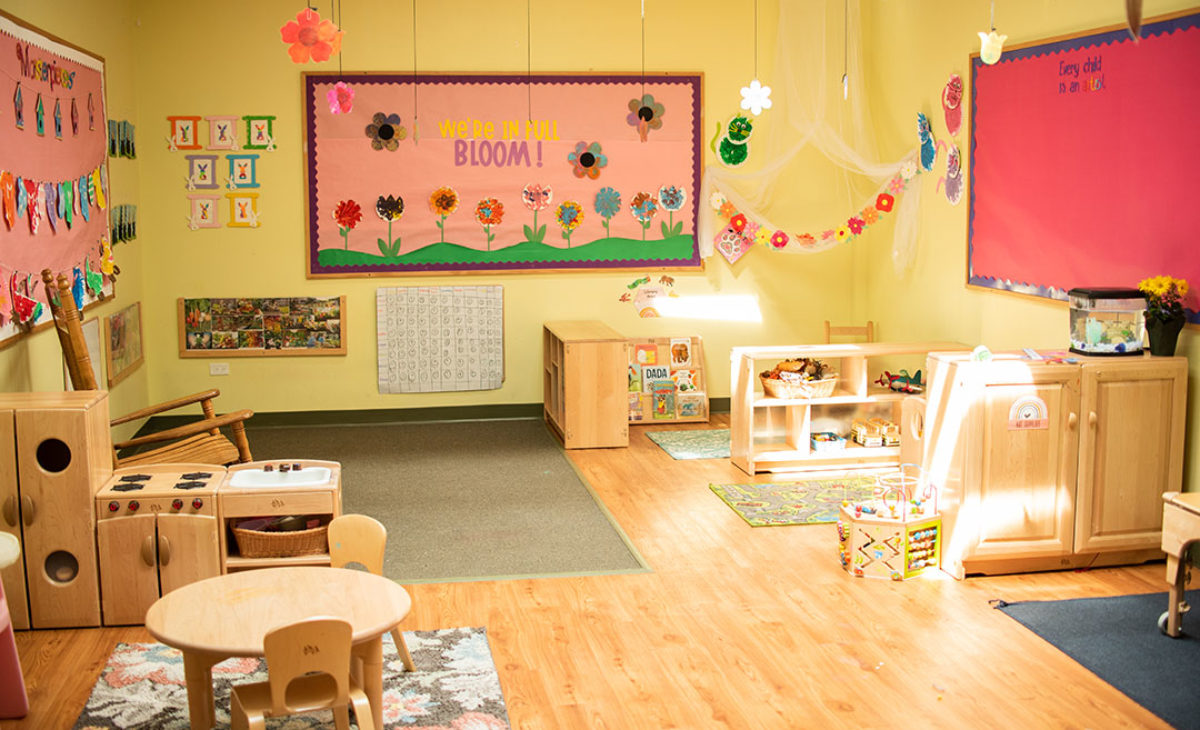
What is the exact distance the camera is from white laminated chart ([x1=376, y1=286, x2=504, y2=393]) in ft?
27.3

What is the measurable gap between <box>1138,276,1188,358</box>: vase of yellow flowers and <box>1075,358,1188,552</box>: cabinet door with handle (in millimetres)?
97

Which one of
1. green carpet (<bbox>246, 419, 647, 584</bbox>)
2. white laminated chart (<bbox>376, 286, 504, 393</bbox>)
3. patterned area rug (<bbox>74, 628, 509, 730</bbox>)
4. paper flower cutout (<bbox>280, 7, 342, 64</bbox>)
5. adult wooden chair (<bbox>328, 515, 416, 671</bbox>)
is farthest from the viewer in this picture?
white laminated chart (<bbox>376, 286, 504, 393</bbox>)

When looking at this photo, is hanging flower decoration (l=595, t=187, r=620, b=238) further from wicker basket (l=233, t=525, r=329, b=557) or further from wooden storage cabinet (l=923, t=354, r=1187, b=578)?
wicker basket (l=233, t=525, r=329, b=557)

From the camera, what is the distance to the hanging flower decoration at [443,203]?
820 cm

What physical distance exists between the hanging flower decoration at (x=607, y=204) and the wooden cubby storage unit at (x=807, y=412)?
6.22 ft

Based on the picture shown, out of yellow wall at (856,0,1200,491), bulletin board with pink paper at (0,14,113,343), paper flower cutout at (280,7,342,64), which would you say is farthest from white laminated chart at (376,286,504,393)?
paper flower cutout at (280,7,342,64)

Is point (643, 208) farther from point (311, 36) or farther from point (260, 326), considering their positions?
point (311, 36)

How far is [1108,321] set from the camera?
17.6ft

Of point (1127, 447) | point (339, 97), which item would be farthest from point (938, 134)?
point (339, 97)

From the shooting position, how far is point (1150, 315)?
205 inches

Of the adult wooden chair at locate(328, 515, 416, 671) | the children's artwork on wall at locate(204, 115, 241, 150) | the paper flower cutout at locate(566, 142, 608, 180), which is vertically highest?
the children's artwork on wall at locate(204, 115, 241, 150)

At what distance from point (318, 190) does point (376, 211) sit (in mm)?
410

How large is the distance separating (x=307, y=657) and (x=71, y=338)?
2.68m

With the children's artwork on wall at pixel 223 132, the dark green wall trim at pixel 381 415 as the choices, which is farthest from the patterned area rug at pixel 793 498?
the children's artwork on wall at pixel 223 132
